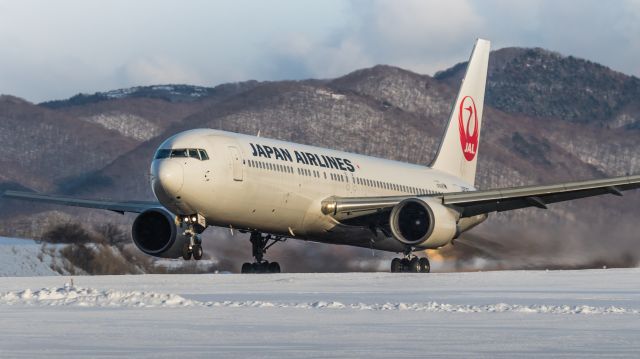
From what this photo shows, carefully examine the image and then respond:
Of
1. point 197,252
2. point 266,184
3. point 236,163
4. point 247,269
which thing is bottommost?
point 247,269

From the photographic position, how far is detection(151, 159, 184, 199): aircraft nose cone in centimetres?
3100

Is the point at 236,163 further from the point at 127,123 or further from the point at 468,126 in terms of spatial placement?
the point at 127,123

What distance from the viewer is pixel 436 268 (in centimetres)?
4147

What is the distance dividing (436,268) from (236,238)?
6711 mm

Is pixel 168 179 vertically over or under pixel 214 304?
over

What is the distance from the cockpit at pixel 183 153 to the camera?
31922 millimetres

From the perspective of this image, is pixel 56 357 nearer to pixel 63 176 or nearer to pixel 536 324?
pixel 536 324

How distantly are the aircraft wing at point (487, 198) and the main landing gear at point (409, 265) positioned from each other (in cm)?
148

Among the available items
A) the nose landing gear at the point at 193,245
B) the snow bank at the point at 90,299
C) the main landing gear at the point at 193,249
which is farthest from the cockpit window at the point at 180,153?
the snow bank at the point at 90,299

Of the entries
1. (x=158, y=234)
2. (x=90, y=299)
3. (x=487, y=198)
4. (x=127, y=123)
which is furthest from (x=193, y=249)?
(x=127, y=123)

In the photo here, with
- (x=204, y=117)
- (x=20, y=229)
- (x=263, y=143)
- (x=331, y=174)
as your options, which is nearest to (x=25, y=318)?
(x=263, y=143)

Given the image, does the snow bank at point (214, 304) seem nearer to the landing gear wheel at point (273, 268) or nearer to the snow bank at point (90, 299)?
the snow bank at point (90, 299)

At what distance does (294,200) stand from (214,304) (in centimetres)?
1471

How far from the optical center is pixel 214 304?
2002cm
